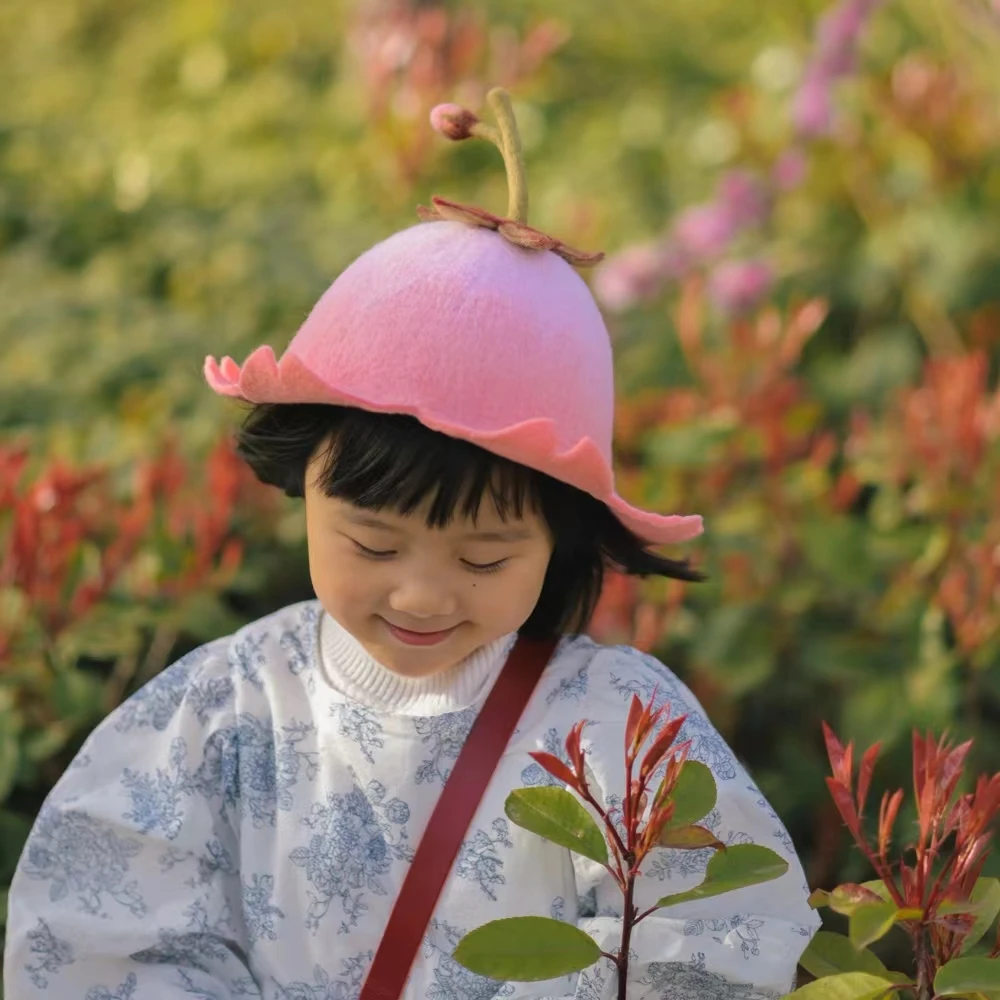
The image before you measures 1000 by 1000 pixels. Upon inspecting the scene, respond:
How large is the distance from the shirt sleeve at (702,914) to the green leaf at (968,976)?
241mm

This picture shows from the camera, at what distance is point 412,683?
1.59 meters

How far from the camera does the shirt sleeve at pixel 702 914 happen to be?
1433 mm

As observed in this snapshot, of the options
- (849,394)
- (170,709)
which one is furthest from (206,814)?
(849,394)

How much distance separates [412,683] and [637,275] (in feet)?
8.31

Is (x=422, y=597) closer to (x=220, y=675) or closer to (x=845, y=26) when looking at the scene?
(x=220, y=675)

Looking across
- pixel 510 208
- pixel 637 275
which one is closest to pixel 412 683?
pixel 510 208

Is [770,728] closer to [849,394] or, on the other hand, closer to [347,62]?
[849,394]

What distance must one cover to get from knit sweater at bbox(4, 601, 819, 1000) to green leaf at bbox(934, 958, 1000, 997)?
272 mm

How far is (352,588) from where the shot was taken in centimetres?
148

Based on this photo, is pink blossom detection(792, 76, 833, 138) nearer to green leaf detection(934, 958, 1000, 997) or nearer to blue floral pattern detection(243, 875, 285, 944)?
blue floral pattern detection(243, 875, 285, 944)

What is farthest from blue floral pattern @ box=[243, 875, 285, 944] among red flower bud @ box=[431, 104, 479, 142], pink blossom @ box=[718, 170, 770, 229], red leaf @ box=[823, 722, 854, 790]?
pink blossom @ box=[718, 170, 770, 229]

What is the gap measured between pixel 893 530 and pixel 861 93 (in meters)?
2.21

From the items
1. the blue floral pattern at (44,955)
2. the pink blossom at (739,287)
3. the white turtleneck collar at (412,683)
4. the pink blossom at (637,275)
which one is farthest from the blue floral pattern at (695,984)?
the pink blossom at (637,275)

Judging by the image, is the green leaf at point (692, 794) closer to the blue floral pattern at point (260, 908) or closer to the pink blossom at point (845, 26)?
the blue floral pattern at point (260, 908)
